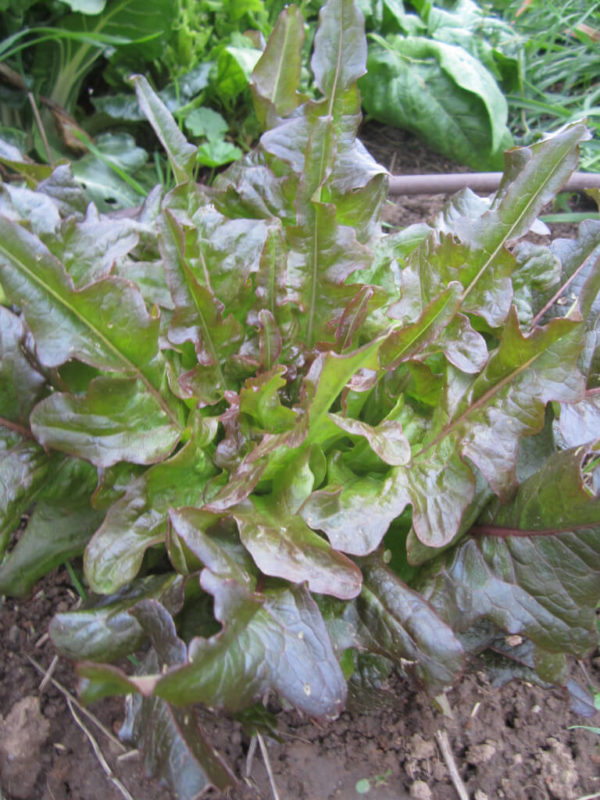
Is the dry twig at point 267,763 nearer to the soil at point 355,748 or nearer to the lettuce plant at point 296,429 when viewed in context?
the soil at point 355,748

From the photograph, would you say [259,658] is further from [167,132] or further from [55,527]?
[167,132]

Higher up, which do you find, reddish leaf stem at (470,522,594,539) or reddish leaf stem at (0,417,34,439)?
reddish leaf stem at (0,417,34,439)

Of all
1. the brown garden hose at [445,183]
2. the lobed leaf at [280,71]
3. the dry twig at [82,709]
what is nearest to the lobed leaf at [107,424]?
the dry twig at [82,709]

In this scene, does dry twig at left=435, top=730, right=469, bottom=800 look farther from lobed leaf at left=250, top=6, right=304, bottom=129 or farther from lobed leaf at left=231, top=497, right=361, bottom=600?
lobed leaf at left=250, top=6, right=304, bottom=129

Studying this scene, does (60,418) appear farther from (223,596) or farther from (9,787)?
(9,787)

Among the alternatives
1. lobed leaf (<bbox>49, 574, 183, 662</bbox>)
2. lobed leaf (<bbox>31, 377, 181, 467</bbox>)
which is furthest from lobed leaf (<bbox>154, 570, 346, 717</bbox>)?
lobed leaf (<bbox>31, 377, 181, 467</bbox>)

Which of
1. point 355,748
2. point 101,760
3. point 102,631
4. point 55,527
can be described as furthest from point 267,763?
point 55,527
